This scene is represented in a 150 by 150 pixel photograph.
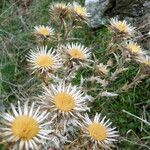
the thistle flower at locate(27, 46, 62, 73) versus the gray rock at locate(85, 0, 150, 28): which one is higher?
the gray rock at locate(85, 0, 150, 28)

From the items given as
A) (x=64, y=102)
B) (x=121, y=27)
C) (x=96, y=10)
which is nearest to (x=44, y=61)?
(x=64, y=102)

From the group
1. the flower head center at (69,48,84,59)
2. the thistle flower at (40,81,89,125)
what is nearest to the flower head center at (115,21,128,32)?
the flower head center at (69,48,84,59)

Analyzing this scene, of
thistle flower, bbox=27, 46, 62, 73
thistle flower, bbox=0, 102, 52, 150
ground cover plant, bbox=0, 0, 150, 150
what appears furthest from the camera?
thistle flower, bbox=27, 46, 62, 73

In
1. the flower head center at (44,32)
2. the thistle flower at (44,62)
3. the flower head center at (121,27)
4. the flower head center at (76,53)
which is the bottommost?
the thistle flower at (44,62)

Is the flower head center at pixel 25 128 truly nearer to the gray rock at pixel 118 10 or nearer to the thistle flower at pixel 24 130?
the thistle flower at pixel 24 130

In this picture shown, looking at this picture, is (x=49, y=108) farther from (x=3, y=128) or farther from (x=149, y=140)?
(x=149, y=140)

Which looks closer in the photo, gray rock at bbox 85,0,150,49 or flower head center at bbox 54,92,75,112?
flower head center at bbox 54,92,75,112

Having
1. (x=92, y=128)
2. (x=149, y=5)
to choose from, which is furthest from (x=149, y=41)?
(x=92, y=128)

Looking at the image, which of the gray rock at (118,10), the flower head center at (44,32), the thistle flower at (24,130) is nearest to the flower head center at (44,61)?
the flower head center at (44,32)

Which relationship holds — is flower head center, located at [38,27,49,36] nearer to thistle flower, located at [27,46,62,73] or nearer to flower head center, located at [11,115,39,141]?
thistle flower, located at [27,46,62,73]
